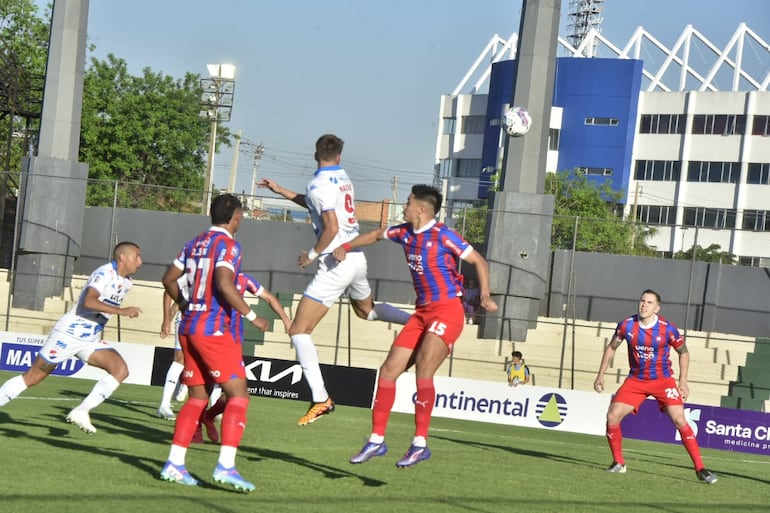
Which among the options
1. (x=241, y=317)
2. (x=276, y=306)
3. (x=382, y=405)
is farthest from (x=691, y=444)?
(x=241, y=317)

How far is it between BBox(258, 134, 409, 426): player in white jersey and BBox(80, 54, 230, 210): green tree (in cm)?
4314

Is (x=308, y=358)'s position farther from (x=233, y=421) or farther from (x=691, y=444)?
(x=691, y=444)

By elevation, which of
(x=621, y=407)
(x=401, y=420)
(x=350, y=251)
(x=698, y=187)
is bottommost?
(x=401, y=420)

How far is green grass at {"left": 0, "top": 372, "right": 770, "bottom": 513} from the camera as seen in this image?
7641 millimetres

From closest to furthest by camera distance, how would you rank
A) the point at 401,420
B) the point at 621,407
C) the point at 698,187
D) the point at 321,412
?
1. the point at 321,412
2. the point at 621,407
3. the point at 401,420
4. the point at 698,187

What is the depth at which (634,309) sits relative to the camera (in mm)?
29328

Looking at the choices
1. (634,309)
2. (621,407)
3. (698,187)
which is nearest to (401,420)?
(621,407)

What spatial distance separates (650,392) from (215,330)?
245 inches

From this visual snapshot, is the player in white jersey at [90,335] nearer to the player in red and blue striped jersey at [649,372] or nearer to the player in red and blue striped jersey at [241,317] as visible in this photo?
the player in red and blue striped jersey at [241,317]

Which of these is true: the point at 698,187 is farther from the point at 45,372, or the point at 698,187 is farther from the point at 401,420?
the point at 45,372

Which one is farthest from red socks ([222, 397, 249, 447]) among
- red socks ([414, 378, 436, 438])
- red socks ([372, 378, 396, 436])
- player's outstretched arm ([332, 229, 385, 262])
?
player's outstretched arm ([332, 229, 385, 262])

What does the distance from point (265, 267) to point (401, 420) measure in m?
13.9

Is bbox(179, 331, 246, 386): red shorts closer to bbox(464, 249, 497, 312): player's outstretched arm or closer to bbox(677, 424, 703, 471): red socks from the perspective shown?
bbox(464, 249, 497, 312): player's outstretched arm

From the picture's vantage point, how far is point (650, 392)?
494 inches
